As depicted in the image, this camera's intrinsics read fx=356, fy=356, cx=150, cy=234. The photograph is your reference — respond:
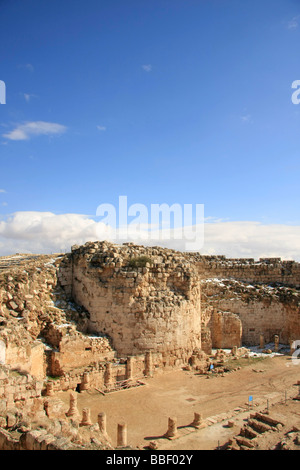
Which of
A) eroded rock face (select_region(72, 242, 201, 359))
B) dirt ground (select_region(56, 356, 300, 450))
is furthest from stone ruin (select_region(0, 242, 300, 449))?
dirt ground (select_region(56, 356, 300, 450))

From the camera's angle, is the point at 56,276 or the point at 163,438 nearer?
the point at 163,438

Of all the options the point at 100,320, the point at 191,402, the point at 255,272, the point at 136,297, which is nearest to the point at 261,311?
the point at 255,272

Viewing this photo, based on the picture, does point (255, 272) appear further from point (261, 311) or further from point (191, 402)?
point (191, 402)

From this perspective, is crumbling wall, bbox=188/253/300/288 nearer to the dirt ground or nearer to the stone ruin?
the stone ruin

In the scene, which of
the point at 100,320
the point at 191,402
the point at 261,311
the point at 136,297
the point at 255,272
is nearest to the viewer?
the point at 191,402

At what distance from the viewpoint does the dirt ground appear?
31.8 feet

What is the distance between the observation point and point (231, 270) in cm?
2527

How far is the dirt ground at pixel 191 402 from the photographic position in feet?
31.8

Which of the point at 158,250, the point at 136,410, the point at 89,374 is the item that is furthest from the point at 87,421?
the point at 158,250

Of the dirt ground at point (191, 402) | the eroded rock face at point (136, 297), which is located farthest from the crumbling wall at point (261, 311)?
the eroded rock face at point (136, 297)

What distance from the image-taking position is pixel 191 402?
488 inches

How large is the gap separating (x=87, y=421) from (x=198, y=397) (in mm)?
4571

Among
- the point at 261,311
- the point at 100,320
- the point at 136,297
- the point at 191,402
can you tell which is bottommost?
the point at 191,402
